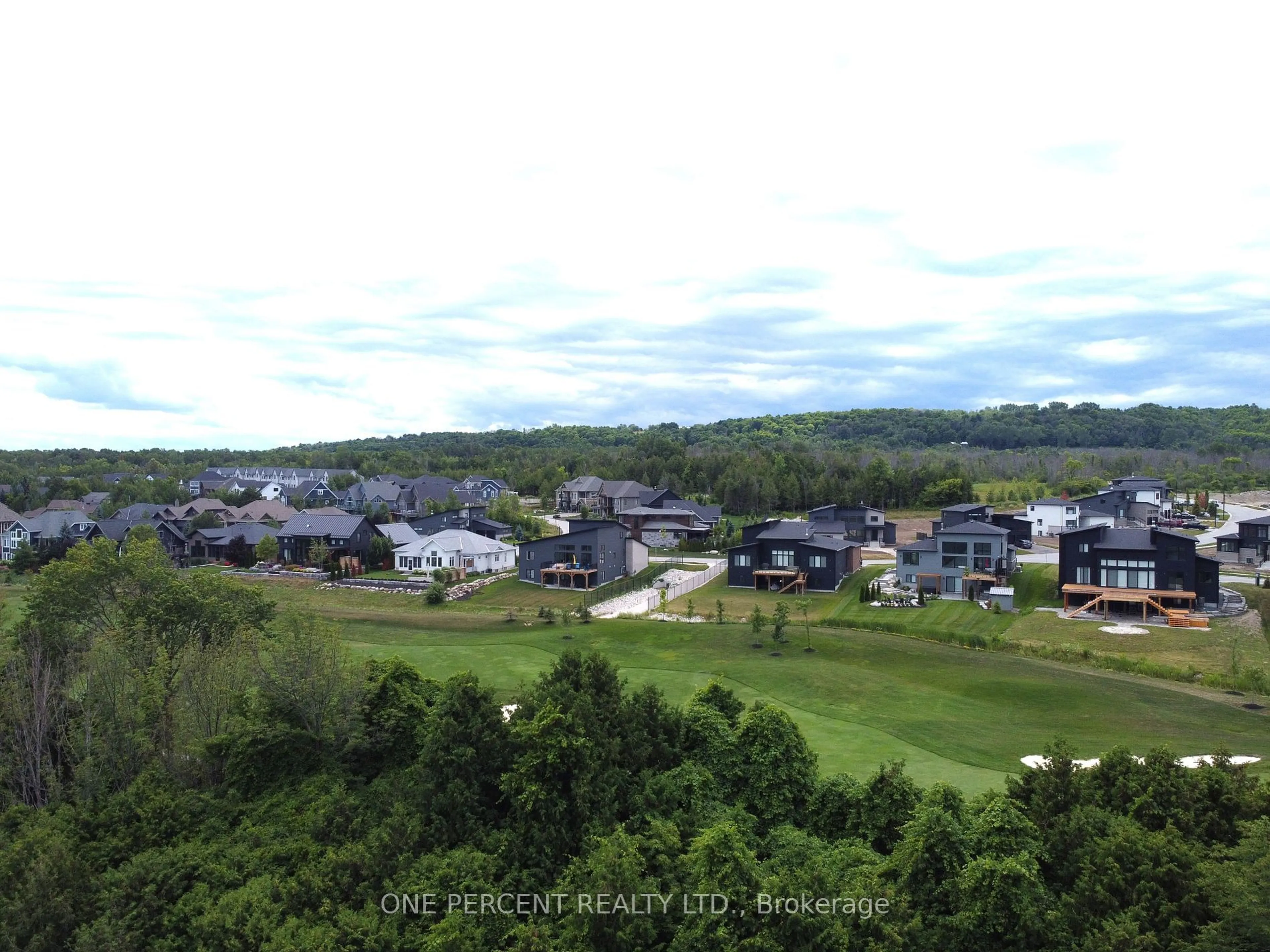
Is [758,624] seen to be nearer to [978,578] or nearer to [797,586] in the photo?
[797,586]

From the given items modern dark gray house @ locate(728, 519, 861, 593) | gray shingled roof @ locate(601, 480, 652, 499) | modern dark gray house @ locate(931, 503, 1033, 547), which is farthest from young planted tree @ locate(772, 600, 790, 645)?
gray shingled roof @ locate(601, 480, 652, 499)

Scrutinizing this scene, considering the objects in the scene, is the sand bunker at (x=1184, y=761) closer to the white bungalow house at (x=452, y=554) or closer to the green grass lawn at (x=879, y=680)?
the green grass lawn at (x=879, y=680)

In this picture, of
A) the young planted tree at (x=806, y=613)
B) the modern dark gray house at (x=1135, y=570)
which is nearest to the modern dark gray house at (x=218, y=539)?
the young planted tree at (x=806, y=613)

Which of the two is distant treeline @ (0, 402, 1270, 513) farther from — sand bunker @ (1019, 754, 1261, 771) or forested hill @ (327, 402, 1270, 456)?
sand bunker @ (1019, 754, 1261, 771)

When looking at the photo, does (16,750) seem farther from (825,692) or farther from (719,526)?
(719,526)

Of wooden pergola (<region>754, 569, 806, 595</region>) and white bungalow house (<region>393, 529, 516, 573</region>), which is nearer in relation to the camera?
wooden pergola (<region>754, 569, 806, 595</region>)

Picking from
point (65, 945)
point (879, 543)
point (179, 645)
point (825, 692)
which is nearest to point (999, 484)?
point (879, 543)

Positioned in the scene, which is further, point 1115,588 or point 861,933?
point 1115,588
